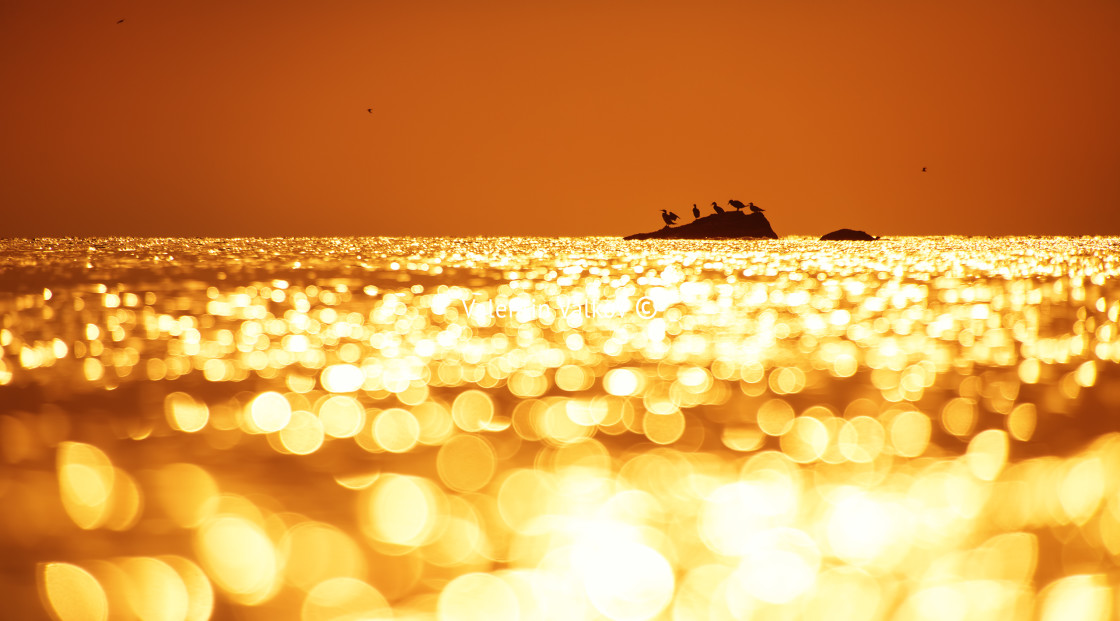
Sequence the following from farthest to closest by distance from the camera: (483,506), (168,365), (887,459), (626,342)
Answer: (626,342) → (168,365) → (887,459) → (483,506)

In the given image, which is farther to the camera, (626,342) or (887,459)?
(626,342)

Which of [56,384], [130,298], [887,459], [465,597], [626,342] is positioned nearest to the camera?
[465,597]

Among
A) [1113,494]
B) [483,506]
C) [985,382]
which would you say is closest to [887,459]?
[1113,494]

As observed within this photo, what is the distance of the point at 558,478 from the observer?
13422 millimetres

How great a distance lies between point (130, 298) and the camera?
4638cm

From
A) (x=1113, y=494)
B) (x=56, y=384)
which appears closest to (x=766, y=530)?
(x=1113, y=494)

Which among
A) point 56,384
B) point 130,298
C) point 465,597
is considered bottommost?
point 465,597

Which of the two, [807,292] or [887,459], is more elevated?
[807,292]

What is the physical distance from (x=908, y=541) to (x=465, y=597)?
401 cm

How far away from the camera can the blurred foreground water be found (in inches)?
371

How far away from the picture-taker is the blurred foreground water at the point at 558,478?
942cm

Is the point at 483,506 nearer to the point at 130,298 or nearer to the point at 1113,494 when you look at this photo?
the point at 1113,494

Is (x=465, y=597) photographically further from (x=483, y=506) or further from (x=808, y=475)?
(x=808, y=475)

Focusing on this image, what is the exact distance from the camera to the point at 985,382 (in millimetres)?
21438
